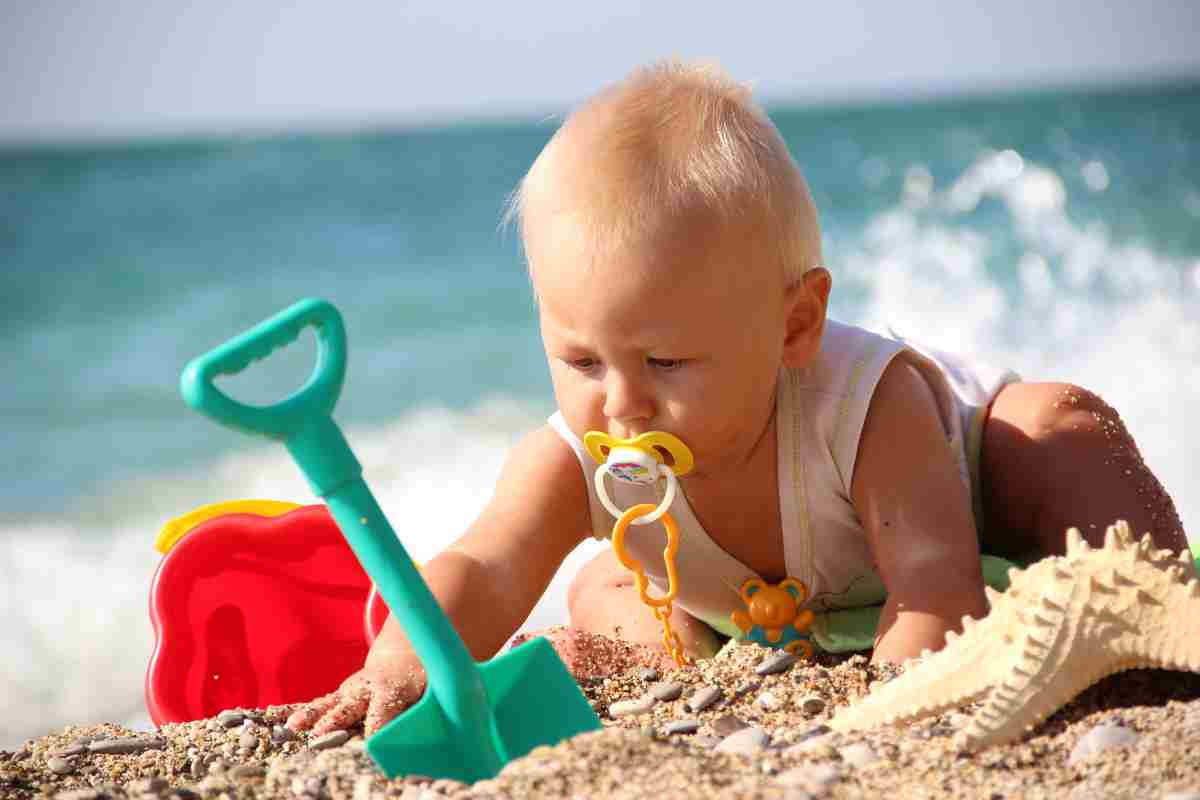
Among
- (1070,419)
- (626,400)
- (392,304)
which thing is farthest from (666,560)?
(392,304)

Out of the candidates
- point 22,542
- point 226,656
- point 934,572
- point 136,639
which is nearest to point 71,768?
point 226,656

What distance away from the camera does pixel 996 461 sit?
9.37ft

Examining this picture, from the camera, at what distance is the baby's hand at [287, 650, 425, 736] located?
2.14 metres

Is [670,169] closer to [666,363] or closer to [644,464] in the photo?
[666,363]

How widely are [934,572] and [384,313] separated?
7.07 meters

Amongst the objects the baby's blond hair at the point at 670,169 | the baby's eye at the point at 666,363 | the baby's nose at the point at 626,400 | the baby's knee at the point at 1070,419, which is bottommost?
A: the baby's knee at the point at 1070,419

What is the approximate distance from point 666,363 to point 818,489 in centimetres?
54

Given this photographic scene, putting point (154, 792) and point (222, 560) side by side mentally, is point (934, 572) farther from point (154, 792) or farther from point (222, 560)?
point (222, 560)

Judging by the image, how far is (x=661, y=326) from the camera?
2170 mm

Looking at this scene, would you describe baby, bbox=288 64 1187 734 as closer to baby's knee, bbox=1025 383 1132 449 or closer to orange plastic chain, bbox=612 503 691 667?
baby's knee, bbox=1025 383 1132 449

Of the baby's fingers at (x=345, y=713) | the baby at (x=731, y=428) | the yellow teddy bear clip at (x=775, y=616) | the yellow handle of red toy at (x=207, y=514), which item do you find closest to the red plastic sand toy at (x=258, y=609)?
the yellow handle of red toy at (x=207, y=514)

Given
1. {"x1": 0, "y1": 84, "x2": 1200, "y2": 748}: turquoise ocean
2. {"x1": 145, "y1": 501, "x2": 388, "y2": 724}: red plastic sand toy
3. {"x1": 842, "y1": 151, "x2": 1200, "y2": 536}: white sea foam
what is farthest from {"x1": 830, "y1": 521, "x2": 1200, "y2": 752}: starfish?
{"x1": 842, "y1": 151, "x2": 1200, "y2": 536}: white sea foam

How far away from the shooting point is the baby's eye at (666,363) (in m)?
2.23

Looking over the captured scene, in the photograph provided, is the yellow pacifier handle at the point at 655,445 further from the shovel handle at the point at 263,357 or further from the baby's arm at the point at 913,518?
the shovel handle at the point at 263,357
